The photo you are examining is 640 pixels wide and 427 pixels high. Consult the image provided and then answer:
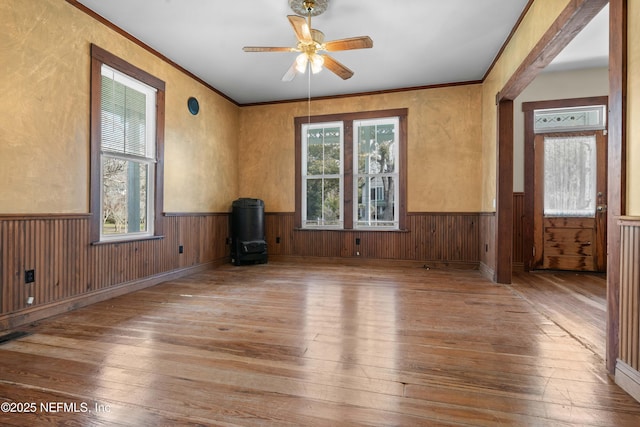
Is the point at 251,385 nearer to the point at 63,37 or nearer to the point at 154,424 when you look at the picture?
the point at 154,424

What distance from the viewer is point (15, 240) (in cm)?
250

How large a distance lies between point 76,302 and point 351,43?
346 centimetres

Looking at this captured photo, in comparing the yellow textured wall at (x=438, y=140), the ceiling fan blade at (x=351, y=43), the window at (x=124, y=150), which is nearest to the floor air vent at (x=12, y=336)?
the window at (x=124, y=150)

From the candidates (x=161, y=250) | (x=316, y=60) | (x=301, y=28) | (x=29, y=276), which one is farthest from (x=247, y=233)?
(x=301, y=28)

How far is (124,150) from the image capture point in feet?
11.8

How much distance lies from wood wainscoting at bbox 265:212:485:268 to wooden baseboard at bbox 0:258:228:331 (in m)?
1.84

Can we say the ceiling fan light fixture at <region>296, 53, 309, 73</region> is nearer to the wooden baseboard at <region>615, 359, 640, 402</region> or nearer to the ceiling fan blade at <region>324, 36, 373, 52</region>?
the ceiling fan blade at <region>324, 36, 373, 52</region>

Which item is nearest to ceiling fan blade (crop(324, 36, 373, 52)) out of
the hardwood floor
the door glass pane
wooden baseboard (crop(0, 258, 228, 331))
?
the hardwood floor

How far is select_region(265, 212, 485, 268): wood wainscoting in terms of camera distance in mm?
4977

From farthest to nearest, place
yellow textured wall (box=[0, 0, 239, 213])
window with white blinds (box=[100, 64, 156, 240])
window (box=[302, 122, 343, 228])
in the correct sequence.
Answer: window (box=[302, 122, 343, 228])
window with white blinds (box=[100, 64, 156, 240])
yellow textured wall (box=[0, 0, 239, 213])

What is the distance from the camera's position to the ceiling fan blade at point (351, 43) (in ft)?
9.22

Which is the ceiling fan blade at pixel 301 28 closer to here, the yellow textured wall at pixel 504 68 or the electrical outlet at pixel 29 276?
the yellow textured wall at pixel 504 68

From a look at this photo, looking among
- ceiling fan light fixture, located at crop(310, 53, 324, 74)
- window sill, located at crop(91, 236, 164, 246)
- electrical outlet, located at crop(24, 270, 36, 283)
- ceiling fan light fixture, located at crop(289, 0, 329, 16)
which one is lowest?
electrical outlet, located at crop(24, 270, 36, 283)

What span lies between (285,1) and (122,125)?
2.20 meters
